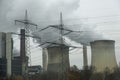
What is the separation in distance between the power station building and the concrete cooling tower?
115 ft

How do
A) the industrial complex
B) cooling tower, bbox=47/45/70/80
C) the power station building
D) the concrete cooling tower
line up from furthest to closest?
the power station building
cooling tower, bbox=47/45/70/80
the concrete cooling tower
the industrial complex

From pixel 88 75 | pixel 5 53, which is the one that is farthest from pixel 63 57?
pixel 5 53

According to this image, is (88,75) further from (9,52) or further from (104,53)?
(9,52)

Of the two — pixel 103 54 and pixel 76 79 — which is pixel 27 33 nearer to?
pixel 103 54

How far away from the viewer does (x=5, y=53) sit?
71312 millimetres

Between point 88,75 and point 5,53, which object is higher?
point 5,53

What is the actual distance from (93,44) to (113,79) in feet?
27.4

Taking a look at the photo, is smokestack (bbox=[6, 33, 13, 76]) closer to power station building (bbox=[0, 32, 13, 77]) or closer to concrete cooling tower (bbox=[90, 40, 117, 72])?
power station building (bbox=[0, 32, 13, 77])

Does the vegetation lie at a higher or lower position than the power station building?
lower

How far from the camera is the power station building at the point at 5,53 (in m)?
69.1

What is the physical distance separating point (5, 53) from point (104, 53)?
39.0m

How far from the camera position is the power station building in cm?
6906

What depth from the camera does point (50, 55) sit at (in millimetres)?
40406

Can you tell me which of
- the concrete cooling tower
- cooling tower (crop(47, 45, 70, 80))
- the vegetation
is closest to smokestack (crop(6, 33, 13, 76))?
the vegetation
